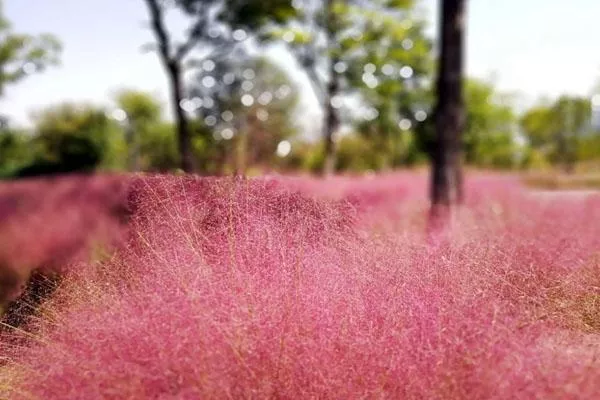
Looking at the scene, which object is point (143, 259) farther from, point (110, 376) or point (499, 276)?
point (499, 276)

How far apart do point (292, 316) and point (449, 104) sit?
4917 mm

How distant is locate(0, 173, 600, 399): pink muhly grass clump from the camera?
54.8 inches

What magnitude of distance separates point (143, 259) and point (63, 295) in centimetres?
31

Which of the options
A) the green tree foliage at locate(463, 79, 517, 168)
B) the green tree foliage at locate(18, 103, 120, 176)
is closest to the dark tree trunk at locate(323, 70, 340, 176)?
the green tree foliage at locate(18, 103, 120, 176)

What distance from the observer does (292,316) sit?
159cm

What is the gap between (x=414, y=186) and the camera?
11773 millimetres

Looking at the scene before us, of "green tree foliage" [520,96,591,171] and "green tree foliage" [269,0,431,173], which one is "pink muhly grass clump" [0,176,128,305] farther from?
"green tree foliage" [520,96,591,171]

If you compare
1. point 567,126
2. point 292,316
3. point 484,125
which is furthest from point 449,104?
point 567,126

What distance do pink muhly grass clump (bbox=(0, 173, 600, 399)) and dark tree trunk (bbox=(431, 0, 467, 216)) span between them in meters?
4.13

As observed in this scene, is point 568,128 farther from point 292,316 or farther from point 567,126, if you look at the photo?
point 292,316

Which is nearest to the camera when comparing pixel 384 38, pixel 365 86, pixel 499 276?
pixel 499 276

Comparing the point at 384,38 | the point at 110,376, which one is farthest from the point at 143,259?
the point at 384,38

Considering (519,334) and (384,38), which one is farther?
(384,38)

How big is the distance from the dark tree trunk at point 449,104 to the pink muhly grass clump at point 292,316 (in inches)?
163
